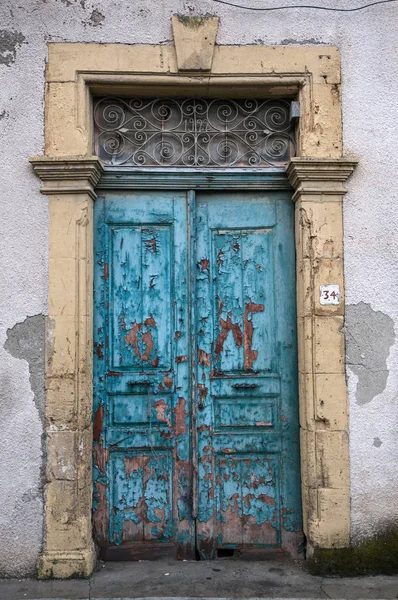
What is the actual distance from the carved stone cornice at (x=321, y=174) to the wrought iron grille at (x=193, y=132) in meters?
0.30

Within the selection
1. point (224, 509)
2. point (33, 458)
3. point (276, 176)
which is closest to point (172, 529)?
point (224, 509)

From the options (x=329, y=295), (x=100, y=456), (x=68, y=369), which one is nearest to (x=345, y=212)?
(x=329, y=295)

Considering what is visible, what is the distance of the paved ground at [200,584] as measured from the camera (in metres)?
3.55

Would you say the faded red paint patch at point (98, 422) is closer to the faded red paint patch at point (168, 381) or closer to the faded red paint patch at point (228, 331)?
the faded red paint patch at point (168, 381)

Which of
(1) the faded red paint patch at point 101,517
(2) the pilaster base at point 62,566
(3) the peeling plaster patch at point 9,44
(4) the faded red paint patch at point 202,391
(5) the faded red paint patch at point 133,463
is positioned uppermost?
(3) the peeling plaster patch at point 9,44

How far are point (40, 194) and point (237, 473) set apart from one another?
92.6 inches

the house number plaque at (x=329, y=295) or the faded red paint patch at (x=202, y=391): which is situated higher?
the house number plaque at (x=329, y=295)

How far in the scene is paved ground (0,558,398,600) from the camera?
3.55 m

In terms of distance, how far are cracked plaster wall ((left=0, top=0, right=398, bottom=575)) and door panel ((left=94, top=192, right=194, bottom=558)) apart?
0.44 meters

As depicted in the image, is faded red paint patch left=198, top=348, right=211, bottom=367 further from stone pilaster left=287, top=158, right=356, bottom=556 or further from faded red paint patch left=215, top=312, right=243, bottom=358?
stone pilaster left=287, top=158, right=356, bottom=556

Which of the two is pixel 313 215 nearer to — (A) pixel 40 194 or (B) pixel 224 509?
(A) pixel 40 194

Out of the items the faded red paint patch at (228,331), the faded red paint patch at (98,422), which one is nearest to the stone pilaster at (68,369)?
the faded red paint patch at (98,422)

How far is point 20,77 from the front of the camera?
13.1 ft

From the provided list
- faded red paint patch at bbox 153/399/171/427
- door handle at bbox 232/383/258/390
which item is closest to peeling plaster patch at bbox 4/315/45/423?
faded red paint patch at bbox 153/399/171/427
